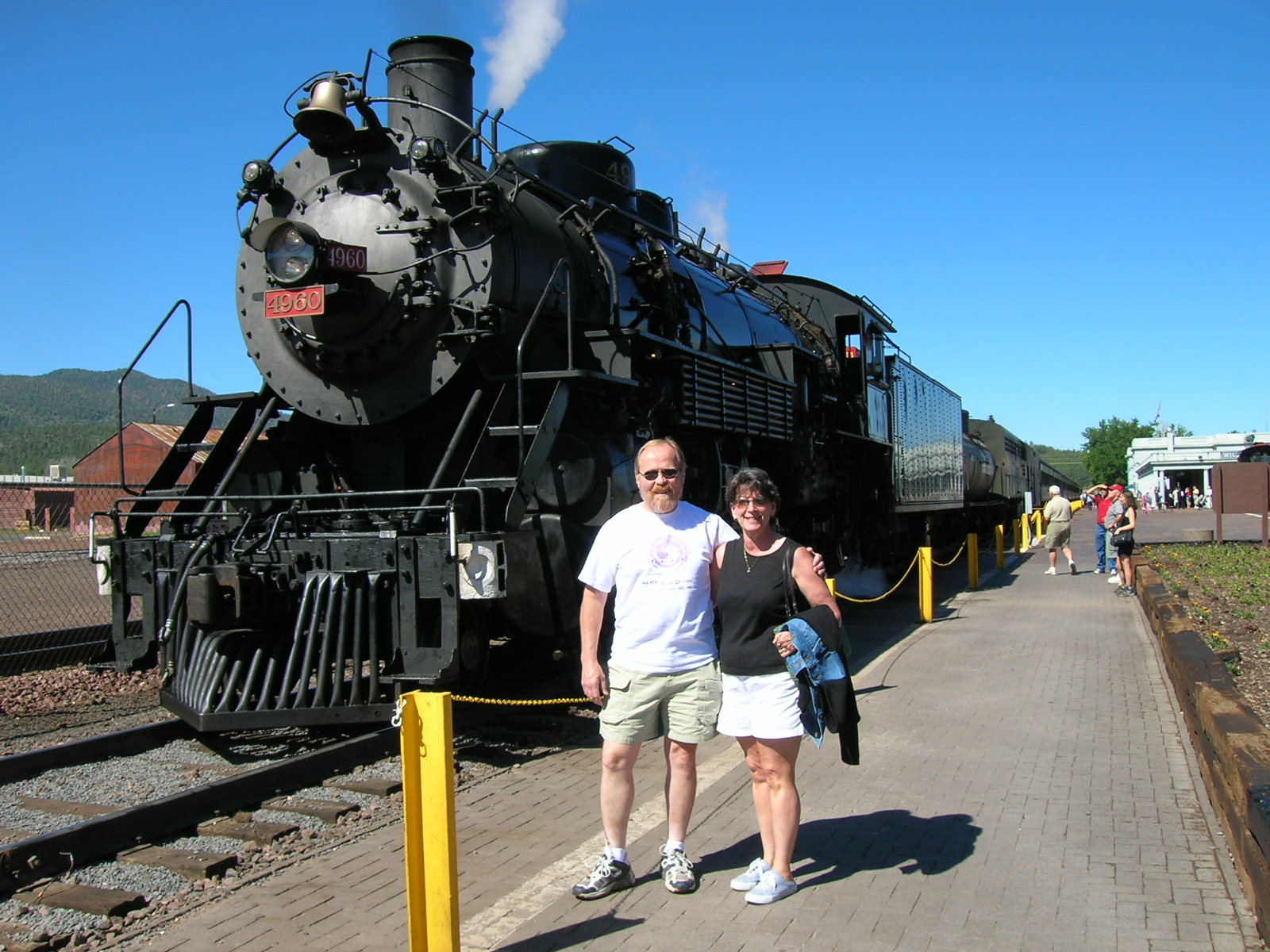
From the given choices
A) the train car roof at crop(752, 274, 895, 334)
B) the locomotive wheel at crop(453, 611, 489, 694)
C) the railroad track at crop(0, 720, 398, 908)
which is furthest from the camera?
the train car roof at crop(752, 274, 895, 334)

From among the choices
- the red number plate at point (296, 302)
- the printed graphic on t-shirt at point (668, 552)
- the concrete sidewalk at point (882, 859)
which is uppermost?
the red number plate at point (296, 302)

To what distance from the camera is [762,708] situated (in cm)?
387

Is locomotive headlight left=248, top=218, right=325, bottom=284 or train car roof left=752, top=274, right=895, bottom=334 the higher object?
train car roof left=752, top=274, right=895, bottom=334

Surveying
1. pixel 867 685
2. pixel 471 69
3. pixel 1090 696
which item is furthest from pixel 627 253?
pixel 1090 696

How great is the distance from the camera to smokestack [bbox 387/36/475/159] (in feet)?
23.3

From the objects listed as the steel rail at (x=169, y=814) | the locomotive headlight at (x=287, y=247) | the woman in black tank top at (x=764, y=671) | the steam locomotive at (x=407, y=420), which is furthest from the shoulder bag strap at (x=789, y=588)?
the locomotive headlight at (x=287, y=247)

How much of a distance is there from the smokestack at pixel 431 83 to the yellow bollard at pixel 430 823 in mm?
4810

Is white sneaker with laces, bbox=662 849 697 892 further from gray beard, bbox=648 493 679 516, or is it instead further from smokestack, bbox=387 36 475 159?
smokestack, bbox=387 36 475 159

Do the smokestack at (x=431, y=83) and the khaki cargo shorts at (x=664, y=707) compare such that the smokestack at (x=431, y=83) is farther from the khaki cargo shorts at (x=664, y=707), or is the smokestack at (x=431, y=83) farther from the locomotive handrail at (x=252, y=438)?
the khaki cargo shorts at (x=664, y=707)

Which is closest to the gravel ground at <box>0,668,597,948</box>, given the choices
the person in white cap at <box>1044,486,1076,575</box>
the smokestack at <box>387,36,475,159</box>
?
the smokestack at <box>387,36,475,159</box>

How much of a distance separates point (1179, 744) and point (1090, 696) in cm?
145

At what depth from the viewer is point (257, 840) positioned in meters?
4.50

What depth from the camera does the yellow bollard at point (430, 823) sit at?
10.5 ft

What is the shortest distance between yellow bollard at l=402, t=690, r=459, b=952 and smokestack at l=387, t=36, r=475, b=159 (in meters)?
4.81
